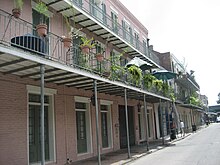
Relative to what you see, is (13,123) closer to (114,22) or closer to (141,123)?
(114,22)

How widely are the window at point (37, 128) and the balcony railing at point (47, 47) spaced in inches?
66.9

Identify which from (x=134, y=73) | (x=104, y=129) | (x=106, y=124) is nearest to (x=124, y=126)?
(x=106, y=124)

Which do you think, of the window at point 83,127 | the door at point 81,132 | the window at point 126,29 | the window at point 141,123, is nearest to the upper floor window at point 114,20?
the window at point 126,29

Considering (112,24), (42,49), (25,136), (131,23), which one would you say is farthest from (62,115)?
(131,23)

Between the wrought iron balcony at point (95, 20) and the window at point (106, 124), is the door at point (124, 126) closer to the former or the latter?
the window at point (106, 124)

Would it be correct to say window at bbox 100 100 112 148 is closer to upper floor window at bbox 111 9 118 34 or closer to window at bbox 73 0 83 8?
upper floor window at bbox 111 9 118 34

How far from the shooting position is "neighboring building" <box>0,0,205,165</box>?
28.0 ft

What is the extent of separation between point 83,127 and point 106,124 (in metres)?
2.56

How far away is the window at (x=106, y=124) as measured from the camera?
52.0 ft

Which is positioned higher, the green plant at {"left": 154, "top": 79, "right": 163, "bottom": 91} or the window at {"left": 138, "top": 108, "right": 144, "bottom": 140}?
the green plant at {"left": 154, "top": 79, "right": 163, "bottom": 91}

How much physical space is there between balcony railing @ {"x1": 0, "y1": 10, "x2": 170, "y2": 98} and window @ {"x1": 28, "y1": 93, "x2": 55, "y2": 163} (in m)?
1.70

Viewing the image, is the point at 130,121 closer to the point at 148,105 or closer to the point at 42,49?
the point at 148,105

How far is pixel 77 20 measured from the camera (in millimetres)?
13727

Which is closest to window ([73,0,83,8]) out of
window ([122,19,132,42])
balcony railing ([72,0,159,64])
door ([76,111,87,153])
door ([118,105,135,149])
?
balcony railing ([72,0,159,64])
